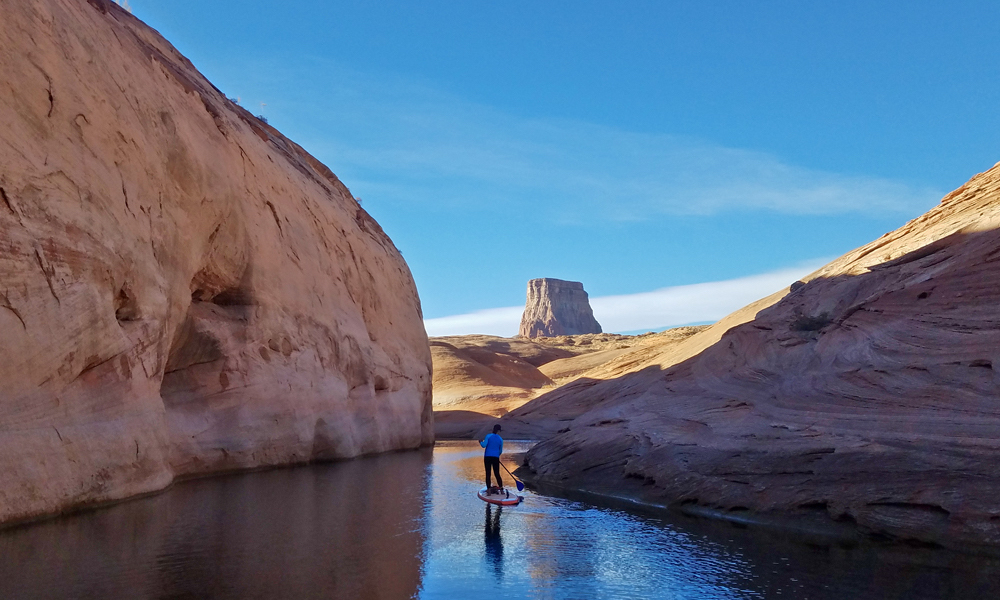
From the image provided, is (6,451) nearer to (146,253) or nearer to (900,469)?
(146,253)

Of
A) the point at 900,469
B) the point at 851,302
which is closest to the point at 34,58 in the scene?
the point at 900,469

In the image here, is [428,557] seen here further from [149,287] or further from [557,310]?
[557,310]

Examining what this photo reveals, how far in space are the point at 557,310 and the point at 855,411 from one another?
158 m

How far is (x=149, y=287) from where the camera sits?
13922mm

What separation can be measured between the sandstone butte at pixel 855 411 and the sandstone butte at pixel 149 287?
7.76 metres

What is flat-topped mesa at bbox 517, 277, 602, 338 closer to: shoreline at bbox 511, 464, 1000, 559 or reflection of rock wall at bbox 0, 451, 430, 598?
shoreline at bbox 511, 464, 1000, 559

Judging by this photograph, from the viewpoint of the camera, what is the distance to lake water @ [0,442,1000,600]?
715 centimetres

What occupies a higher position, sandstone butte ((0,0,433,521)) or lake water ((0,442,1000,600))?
sandstone butte ((0,0,433,521))

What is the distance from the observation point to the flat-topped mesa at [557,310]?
168250mm

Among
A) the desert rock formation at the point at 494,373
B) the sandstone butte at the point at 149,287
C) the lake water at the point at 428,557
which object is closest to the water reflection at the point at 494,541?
the lake water at the point at 428,557

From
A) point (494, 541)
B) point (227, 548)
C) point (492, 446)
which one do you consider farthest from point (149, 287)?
point (494, 541)

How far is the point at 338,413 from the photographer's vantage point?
71.5 ft

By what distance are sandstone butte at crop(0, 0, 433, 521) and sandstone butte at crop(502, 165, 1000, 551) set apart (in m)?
7.76

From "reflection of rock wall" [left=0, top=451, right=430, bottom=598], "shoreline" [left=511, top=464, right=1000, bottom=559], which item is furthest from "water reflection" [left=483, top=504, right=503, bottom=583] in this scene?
"shoreline" [left=511, top=464, right=1000, bottom=559]
